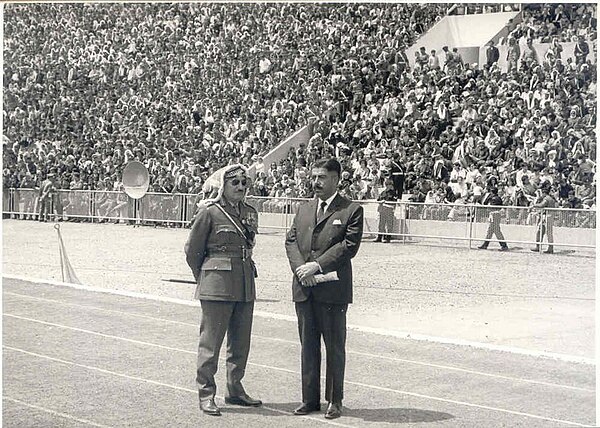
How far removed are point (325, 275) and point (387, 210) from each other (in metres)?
11.3

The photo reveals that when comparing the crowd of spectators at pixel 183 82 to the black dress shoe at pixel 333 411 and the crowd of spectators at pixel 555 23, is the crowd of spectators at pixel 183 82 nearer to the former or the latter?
the crowd of spectators at pixel 555 23

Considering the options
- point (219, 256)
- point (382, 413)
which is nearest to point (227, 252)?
point (219, 256)

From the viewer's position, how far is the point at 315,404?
5645mm

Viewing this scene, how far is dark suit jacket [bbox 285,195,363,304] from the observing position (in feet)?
17.9

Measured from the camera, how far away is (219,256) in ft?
18.8

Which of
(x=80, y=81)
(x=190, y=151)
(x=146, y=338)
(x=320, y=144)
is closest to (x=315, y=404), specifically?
(x=146, y=338)

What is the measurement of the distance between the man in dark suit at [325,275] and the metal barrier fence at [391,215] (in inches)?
354

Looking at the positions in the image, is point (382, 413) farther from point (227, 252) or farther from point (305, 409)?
point (227, 252)

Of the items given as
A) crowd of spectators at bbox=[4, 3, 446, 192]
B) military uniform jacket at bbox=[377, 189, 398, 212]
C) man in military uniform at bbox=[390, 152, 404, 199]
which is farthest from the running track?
man in military uniform at bbox=[390, 152, 404, 199]

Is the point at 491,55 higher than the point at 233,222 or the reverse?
higher

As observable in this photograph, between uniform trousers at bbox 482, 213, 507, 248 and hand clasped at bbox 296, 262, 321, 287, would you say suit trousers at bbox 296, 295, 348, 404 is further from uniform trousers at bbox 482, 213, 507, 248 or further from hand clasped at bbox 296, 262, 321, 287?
uniform trousers at bbox 482, 213, 507, 248

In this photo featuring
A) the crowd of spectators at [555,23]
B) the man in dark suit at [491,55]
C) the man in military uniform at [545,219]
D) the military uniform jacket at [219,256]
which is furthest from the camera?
the man in dark suit at [491,55]

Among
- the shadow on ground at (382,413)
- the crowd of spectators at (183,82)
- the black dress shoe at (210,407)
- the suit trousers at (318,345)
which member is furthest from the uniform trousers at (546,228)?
the black dress shoe at (210,407)

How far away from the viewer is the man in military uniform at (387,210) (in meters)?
16.6
